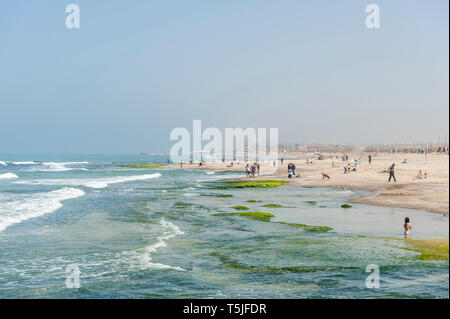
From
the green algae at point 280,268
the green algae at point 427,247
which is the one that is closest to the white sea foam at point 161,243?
the green algae at point 280,268

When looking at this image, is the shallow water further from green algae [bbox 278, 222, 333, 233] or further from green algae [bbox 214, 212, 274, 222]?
green algae [bbox 214, 212, 274, 222]

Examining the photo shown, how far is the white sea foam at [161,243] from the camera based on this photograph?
48.1ft

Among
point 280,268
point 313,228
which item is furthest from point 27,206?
point 280,268

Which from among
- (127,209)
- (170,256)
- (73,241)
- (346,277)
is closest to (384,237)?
(346,277)

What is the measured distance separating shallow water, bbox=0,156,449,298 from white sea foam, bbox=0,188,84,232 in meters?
0.17

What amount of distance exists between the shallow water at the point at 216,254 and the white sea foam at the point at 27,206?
0.17 m

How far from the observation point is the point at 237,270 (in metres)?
13.7

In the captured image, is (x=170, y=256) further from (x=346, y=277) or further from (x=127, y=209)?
(x=127, y=209)

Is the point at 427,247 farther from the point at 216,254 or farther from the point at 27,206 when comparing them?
the point at 27,206

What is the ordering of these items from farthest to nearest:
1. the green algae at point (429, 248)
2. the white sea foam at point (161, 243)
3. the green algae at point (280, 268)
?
the white sea foam at point (161, 243), the green algae at point (429, 248), the green algae at point (280, 268)

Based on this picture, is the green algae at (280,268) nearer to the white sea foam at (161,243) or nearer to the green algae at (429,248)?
the white sea foam at (161,243)
